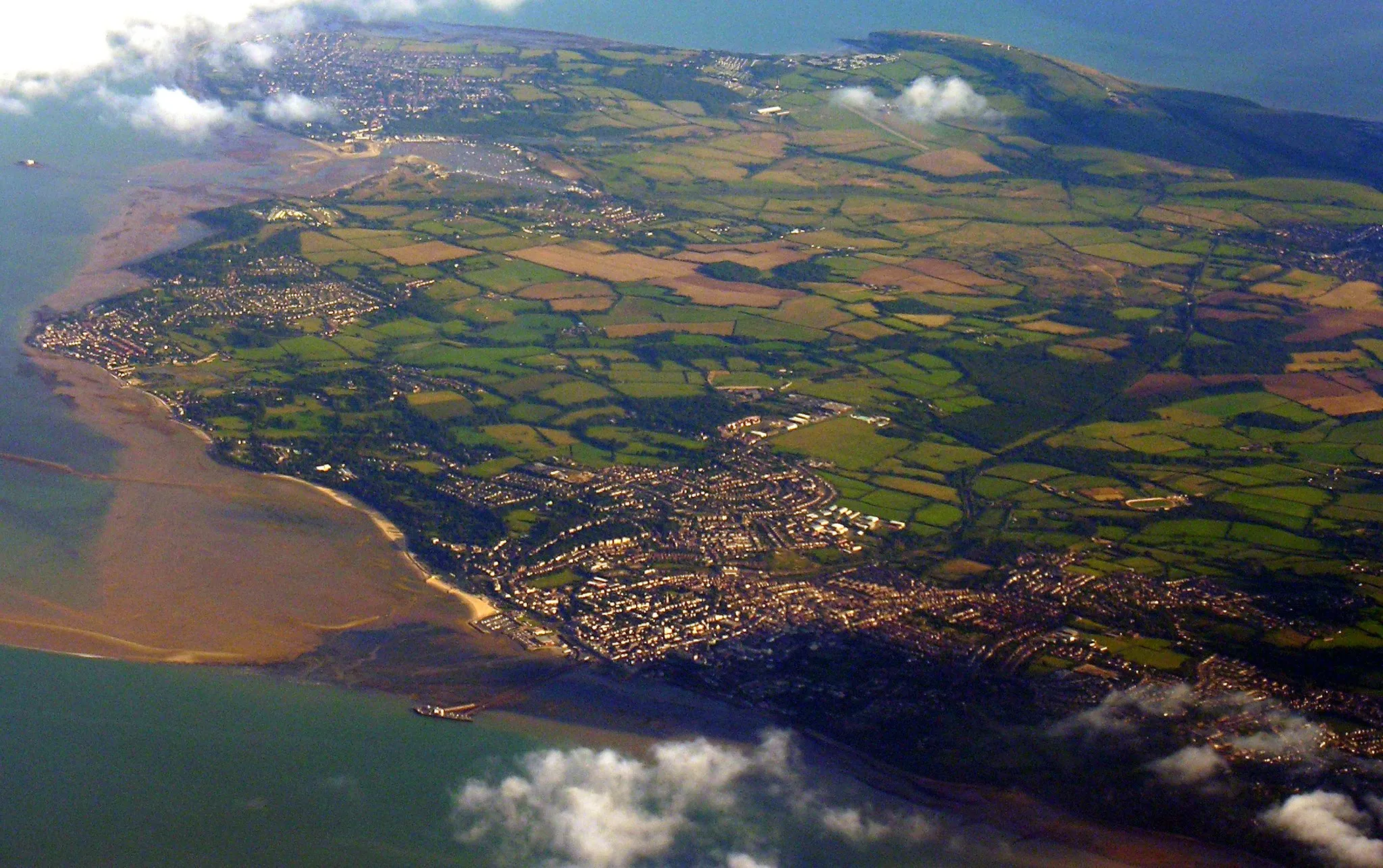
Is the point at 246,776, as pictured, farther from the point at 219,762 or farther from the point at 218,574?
the point at 218,574

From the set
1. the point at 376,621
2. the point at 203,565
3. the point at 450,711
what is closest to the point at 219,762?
the point at 450,711

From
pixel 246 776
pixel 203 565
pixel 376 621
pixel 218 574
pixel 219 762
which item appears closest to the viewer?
pixel 246 776

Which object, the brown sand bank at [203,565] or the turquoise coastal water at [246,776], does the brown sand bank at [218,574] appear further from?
the turquoise coastal water at [246,776]

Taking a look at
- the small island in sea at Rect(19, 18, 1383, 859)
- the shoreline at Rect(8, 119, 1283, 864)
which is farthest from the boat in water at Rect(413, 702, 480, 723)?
the shoreline at Rect(8, 119, 1283, 864)

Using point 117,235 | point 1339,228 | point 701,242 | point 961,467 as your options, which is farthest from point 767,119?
point 961,467

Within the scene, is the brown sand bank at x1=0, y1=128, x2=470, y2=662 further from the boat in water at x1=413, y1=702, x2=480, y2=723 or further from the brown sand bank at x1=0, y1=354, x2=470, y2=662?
the boat in water at x1=413, y1=702, x2=480, y2=723

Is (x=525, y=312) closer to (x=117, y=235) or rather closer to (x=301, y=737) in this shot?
(x=117, y=235)

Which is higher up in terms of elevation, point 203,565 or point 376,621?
point 203,565

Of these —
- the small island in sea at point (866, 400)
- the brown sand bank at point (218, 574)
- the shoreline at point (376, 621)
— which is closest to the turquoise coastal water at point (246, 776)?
the shoreline at point (376, 621)
